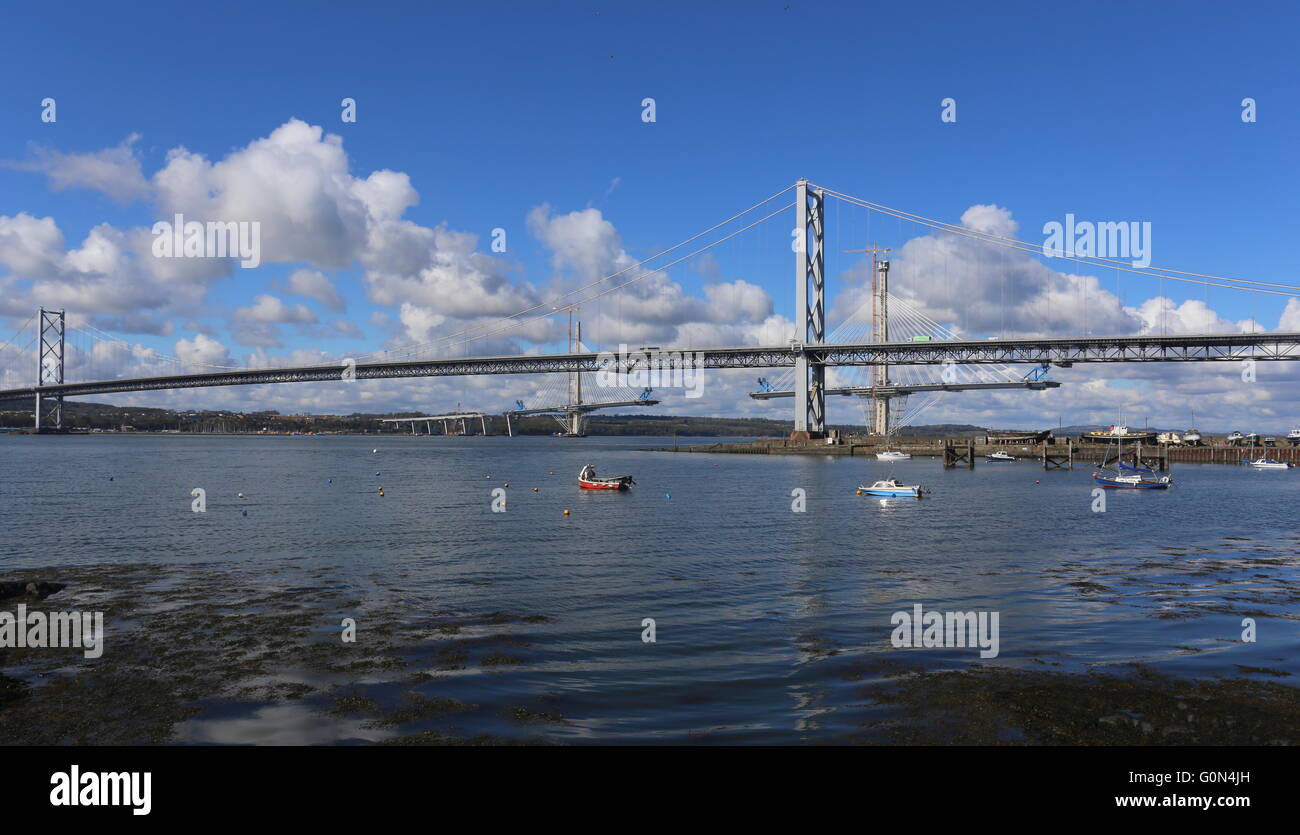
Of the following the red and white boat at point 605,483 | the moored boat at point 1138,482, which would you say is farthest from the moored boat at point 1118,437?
the red and white boat at point 605,483

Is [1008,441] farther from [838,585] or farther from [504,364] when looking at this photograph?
[838,585]

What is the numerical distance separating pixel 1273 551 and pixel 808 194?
71.3 meters

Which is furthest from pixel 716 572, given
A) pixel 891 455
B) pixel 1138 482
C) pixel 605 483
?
pixel 891 455

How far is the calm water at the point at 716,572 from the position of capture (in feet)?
33.6

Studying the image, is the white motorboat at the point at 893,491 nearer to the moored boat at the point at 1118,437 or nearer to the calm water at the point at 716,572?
the calm water at the point at 716,572

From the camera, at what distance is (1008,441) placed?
95.5 meters

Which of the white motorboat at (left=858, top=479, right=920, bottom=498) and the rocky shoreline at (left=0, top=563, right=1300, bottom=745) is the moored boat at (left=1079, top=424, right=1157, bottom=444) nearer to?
the white motorboat at (left=858, top=479, right=920, bottom=498)

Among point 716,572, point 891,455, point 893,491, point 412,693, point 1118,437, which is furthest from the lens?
point 1118,437

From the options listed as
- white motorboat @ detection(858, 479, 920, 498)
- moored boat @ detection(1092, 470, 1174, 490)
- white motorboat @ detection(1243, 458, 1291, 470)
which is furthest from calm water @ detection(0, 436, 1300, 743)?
white motorboat @ detection(1243, 458, 1291, 470)

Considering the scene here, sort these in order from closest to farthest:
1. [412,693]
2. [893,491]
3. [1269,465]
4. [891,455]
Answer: [412,693] < [893,491] < [1269,465] < [891,455]

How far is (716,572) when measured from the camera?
19.3m

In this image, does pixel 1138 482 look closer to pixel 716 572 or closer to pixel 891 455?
pixel 891 455

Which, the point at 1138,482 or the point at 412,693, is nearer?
the point at 412,693

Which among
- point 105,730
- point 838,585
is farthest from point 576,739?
point 838,585
